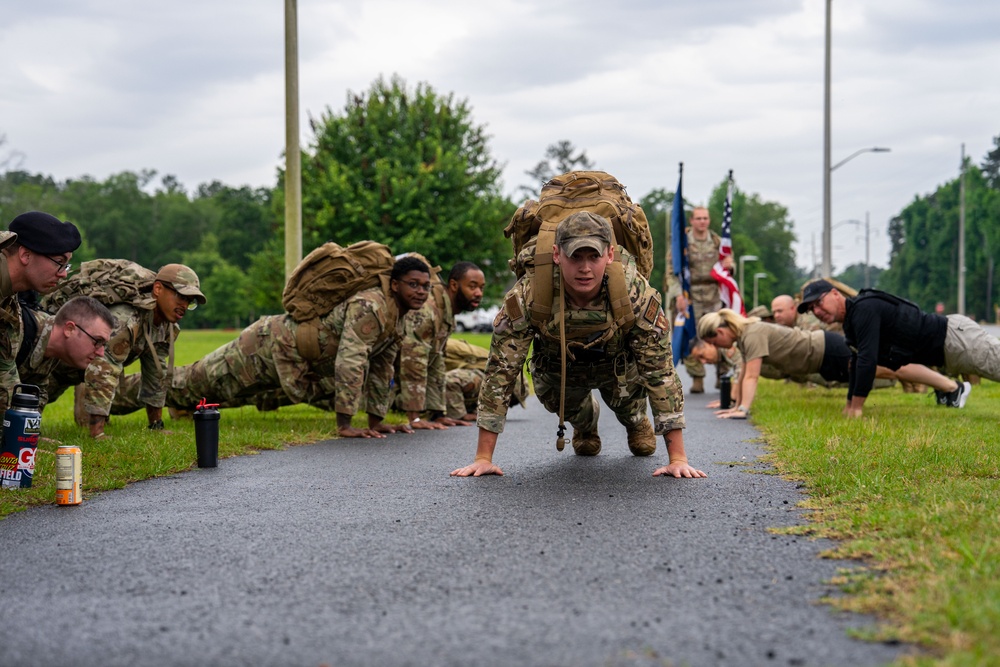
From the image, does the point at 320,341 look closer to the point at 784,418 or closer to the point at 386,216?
the point at 784,418

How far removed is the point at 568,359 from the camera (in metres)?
7.44

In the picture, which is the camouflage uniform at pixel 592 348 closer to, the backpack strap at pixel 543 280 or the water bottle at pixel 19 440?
the backpack strap at pixel 543 280

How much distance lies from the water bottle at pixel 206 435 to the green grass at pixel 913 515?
401cm

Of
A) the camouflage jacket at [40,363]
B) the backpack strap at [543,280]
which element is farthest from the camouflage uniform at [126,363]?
the backpack strap at [543,280]

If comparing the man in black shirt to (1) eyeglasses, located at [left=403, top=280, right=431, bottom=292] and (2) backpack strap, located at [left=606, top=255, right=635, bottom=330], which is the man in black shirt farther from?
(2) backpack strap, located at [left=606, top=255, right=635, bottom=330]

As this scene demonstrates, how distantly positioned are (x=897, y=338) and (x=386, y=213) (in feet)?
→ 106

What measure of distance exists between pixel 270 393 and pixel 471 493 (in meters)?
6.07

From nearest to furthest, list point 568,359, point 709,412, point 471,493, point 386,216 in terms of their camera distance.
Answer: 1. point 471,493
2. point 568,359
3. point 709,412
4. point 386,216

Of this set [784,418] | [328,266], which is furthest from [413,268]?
[784,418]

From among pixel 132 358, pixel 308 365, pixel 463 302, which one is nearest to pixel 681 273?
pixel 463 302

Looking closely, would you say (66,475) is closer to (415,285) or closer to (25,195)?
(415,285)

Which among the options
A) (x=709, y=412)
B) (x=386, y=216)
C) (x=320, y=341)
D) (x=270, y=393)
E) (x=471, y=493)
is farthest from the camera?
(x=386, y=216)

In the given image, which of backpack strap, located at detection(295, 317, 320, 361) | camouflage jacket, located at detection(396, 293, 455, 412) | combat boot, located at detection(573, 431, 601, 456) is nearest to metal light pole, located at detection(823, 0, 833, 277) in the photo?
camouflage jacket, located at detection(396, 293, 455, 412)

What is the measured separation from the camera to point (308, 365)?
11.3 m
